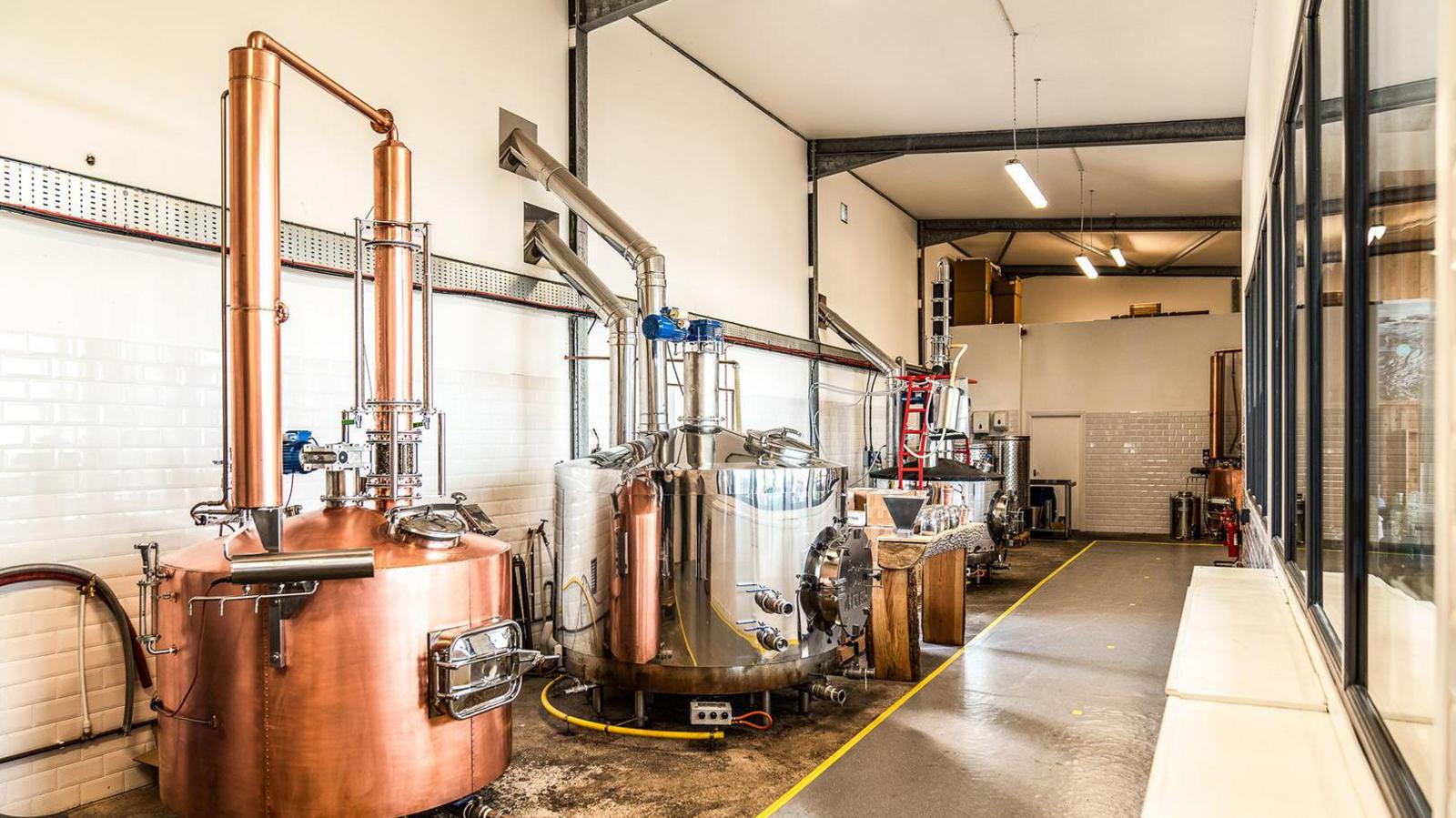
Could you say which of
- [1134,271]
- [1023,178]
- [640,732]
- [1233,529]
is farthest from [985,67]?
[1134,271]

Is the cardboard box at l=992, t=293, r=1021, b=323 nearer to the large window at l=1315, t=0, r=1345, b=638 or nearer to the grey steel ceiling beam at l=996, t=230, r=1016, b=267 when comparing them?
the grey steel ceiling beam at l=996, t=230, r=1016, b=267

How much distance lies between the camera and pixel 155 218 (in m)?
3.75

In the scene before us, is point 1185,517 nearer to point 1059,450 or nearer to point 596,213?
point 1059,450

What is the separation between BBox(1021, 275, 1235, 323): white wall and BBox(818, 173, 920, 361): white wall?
407 centimetres

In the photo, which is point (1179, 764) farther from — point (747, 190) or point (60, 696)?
point (747, 190)

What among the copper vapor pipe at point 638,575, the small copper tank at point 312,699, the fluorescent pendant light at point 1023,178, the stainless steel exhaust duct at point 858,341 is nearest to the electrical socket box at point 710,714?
the copper vapor pipe at point 638,575

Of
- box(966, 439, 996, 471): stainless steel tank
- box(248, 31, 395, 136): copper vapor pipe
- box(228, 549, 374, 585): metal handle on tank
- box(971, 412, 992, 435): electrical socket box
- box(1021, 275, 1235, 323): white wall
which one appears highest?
box(1021, 275, 1235, 323): white wall

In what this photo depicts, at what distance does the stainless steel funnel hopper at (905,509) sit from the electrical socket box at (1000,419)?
8295 millimetres

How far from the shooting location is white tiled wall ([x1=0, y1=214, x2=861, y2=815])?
11.0ft

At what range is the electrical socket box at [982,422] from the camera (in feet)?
45.3

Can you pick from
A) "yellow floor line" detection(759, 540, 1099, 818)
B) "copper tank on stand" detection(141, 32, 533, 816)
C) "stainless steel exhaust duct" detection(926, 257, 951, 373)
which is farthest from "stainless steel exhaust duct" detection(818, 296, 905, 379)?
"copper tank on stand" detection(141, 32, 533, 816)

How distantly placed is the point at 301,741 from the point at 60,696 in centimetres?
120

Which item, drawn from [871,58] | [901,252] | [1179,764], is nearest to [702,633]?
[1179,764]

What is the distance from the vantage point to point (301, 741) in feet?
9.79
